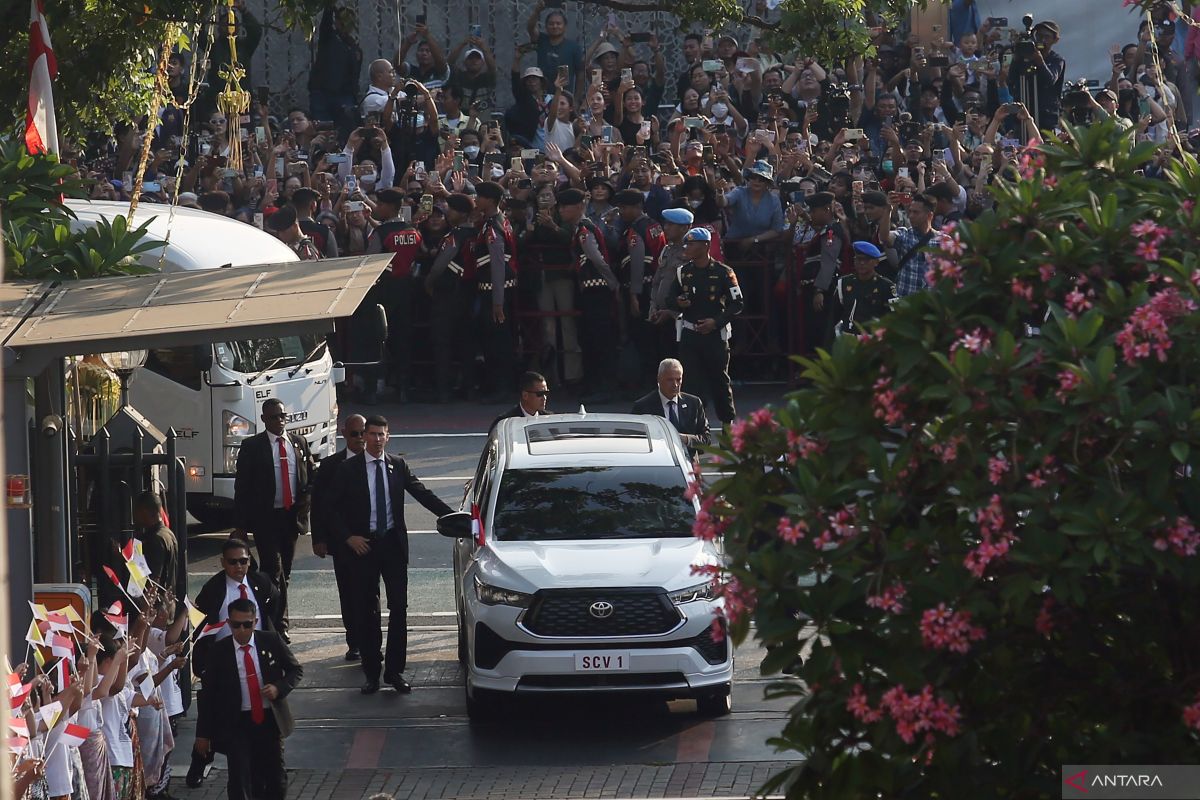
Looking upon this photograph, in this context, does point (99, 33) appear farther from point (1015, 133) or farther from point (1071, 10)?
point (1071, 10)

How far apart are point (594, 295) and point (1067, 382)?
54.9 feet

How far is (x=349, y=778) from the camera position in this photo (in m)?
10.8

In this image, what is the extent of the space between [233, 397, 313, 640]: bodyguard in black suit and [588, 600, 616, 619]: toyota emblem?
3229 millimetres

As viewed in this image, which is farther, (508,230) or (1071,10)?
(1071,10)

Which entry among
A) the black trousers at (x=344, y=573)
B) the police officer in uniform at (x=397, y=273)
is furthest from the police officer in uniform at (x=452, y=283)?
the black trousers at (x=344, y=573)

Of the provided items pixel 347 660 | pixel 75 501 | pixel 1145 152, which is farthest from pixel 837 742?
pixel 347 660

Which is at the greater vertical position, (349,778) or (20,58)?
(20,58)

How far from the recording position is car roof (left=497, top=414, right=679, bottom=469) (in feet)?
40.3

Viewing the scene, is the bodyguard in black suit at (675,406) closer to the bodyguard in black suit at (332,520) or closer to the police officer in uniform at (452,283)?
the bodyguard in black suit at (332,520)

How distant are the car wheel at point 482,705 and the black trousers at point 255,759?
167cm

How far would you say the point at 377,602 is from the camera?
12.6 meters

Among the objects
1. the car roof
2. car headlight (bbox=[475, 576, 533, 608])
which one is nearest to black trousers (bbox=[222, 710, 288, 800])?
car headlight (bbox=[475, 576, 533, 608])

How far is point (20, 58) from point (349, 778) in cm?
693

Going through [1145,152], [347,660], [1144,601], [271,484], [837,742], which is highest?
[1145,152]
